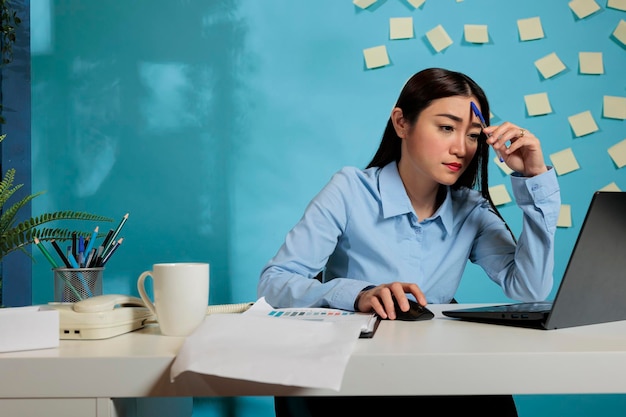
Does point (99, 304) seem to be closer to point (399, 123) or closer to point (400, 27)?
point (399, 123)

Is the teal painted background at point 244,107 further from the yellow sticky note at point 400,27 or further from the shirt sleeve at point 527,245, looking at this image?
the shirt sleeve at point 527,245

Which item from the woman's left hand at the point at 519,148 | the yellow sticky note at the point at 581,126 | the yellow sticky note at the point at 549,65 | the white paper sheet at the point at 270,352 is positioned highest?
the yellow sticky note at the point at 549,65

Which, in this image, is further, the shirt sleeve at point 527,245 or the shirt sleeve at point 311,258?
the shirt sleeve at point 527,245

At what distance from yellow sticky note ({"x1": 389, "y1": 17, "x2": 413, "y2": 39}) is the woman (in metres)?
0.76

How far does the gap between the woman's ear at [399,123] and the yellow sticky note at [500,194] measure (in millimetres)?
780

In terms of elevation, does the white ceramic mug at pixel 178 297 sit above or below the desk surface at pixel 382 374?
above

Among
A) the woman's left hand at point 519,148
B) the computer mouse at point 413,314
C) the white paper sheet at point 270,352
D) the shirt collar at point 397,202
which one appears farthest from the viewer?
the shirt collar at point 397,202

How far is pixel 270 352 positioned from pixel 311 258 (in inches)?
30.3

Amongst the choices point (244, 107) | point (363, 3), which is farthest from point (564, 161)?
point (244, 107)

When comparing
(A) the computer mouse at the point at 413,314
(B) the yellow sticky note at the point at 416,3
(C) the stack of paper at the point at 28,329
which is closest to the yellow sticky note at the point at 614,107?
(B) the yellow sticky note at the point at 416,3

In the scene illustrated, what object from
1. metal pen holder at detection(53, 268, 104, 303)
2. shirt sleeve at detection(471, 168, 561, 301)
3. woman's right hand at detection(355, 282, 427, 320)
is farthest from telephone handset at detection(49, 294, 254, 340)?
shirt sleeve at detection(471, 168, 561, 301)

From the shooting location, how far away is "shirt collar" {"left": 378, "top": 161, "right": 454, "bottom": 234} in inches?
59.1

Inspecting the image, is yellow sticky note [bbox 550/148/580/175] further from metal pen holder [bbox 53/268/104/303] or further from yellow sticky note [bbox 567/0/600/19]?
metal pen holder [bbox 53/268/104/303]

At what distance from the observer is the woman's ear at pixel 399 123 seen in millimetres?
1602
